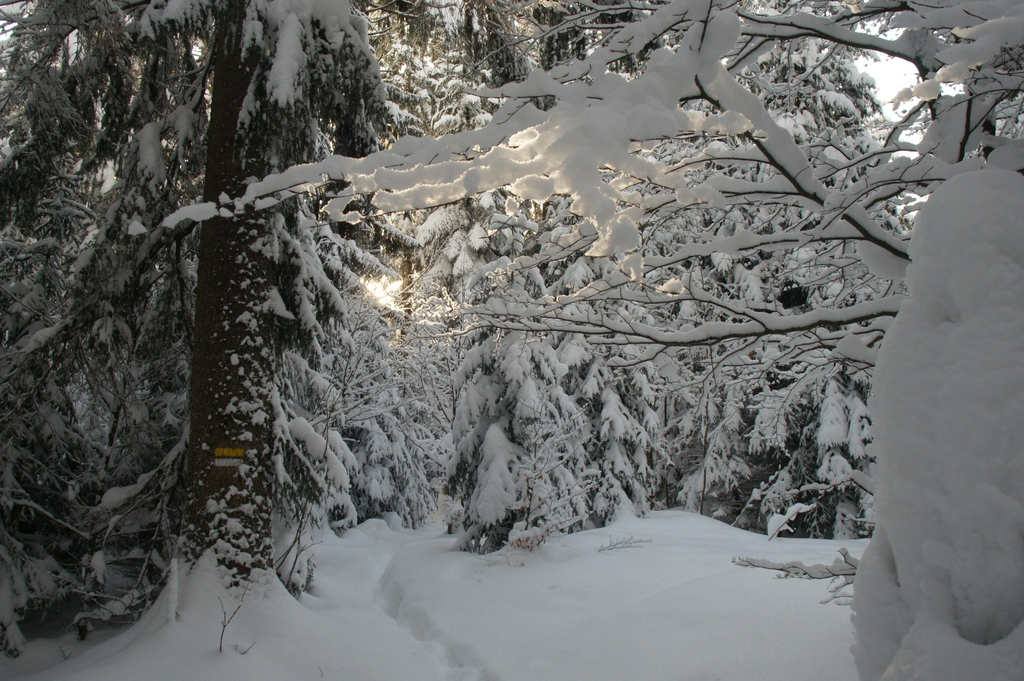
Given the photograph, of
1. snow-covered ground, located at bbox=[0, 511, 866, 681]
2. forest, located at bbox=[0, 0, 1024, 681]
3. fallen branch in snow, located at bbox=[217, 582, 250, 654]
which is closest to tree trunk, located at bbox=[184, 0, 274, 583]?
forest, located at bbox=[0, 0, 1024, 681]

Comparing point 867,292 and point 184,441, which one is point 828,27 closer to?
point 867,292

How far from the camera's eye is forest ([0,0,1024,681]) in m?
1.49

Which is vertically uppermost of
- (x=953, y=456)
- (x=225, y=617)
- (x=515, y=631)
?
(x=953, y=456)

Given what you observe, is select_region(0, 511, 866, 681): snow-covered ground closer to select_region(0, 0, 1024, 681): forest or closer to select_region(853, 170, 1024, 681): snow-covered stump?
select_region(0, 0, 1024, 681): forest

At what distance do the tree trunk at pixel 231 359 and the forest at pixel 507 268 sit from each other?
0.02 m

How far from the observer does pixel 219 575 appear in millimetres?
4133

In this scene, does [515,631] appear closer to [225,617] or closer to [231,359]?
[225,617]

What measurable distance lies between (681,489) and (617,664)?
584 inches

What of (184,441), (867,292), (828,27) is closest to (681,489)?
(867,292)

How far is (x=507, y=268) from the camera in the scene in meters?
3.29

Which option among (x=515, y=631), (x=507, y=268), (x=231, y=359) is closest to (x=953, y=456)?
(x=507, y=268)

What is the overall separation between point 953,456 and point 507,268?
232 cm

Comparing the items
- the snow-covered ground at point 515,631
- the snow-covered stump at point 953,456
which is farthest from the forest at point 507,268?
the snow-covered ground at point 515,631

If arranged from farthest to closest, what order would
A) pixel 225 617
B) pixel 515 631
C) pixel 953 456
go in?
1. pixel 515 631
2. pixel 225 617
3. pixel 953 456
